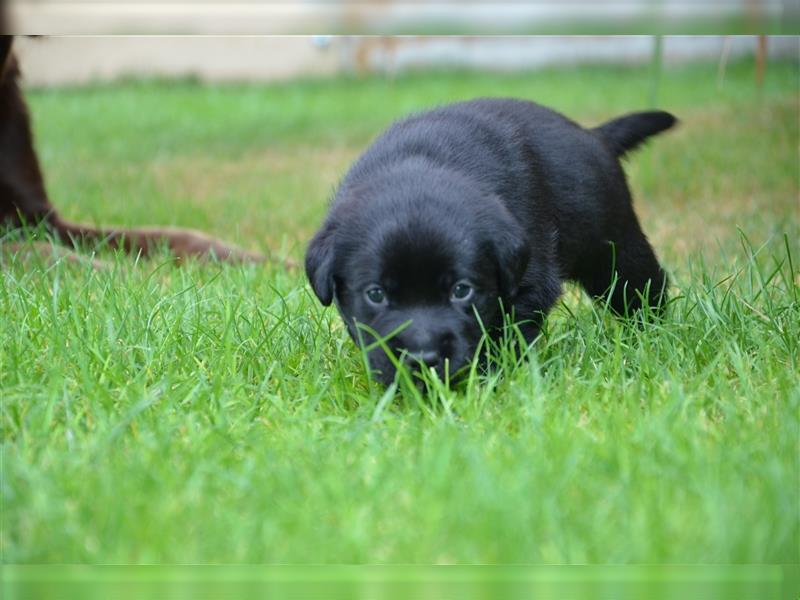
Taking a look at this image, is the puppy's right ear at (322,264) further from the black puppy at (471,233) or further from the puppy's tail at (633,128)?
the puppy's tail at (633,128)

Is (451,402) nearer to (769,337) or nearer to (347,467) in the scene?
(347,467)

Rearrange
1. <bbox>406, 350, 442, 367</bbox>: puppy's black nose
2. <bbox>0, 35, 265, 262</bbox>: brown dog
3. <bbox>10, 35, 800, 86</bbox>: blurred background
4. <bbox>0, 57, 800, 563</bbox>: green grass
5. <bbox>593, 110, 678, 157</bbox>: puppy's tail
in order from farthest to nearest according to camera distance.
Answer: <bbox>10, 35, 800, 86</bbox>: blurred background
<bbox>0, 35, 265, 262</bbox>: brown dog
<bbox>593, 110, 678, 157</bbox>: puppy's tail
<bbox>406, 350, 442, 367</bbox>: puppy's black nose
<bbox>0, 57, 800, 563</bbox>: green grass

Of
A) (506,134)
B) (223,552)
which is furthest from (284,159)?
(223,552)

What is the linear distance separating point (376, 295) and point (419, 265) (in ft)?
0.48

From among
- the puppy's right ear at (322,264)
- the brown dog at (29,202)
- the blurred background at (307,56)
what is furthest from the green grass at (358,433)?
the blurred background at (307,56)

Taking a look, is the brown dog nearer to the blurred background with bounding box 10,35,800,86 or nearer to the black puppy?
the black puppy

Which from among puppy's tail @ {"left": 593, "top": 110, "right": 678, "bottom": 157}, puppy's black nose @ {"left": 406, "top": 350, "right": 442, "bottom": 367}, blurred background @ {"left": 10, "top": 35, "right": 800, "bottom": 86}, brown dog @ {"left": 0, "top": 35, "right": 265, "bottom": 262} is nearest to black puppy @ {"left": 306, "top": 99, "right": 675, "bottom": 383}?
puppy's black nose @ {"left": 406, "top": 350, "right": 442, "bottom": 367}

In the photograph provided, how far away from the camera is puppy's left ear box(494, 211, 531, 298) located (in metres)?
2.51

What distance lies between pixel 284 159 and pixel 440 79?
5.48 meters

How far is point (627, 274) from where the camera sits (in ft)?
10.6

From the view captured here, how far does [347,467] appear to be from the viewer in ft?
6.55

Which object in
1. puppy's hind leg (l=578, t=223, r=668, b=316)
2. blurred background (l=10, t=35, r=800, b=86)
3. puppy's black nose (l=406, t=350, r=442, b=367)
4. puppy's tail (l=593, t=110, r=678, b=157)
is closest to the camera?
puppy's black nose (l=406, t=350, r=442, b=367)

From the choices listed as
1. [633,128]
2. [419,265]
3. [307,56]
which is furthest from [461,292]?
[307,56]

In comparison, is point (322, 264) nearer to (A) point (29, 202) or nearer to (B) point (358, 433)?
(B) point (358, 433)
